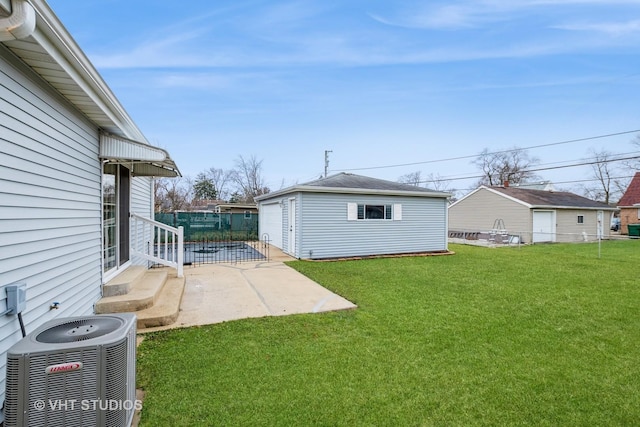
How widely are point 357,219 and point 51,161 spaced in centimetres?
918

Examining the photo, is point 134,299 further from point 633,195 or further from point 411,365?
point 633,195

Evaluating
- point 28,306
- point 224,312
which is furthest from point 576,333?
A: point 28,306

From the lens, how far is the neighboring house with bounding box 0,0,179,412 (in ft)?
7.48

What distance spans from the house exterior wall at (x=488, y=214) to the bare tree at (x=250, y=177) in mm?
20240

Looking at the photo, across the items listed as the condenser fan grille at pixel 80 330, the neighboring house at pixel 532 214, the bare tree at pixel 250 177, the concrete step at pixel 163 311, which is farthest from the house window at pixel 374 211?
the bare tree at pixel 250 177

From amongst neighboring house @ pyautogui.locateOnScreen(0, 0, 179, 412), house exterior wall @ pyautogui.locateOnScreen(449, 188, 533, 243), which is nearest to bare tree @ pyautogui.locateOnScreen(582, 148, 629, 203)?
house exterior wall @ pyautogui.locateOnScreen(449, 188, 533, 243)

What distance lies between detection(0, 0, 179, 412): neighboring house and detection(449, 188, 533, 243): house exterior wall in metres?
18.2

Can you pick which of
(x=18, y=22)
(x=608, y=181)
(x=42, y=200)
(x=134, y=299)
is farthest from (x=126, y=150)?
(x=608, y=181)

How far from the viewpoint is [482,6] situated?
378 inches

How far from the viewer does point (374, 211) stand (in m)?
11.7

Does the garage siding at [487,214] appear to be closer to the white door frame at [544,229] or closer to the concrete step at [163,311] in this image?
the white door frame at [544,229]

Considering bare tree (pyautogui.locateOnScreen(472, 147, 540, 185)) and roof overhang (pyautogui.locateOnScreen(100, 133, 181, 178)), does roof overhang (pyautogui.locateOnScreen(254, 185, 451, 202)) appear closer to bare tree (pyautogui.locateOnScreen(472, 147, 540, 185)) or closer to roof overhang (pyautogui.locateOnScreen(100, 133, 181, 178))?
roof overhang (pyautogui.locateOnScreen(100, 133, 181, 178))

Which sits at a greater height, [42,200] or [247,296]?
[42,200]

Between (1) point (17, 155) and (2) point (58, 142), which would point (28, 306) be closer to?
(1) point (17, 155)
